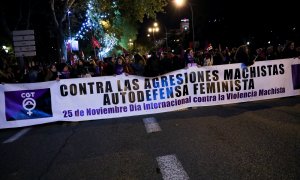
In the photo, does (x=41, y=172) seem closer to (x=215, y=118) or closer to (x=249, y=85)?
(x=215, y=118)

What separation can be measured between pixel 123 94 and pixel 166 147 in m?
3.74

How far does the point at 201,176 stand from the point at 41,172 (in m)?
2.64

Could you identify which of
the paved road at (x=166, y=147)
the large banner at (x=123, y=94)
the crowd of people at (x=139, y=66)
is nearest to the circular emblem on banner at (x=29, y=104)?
the large banner at (x=123, y=94)

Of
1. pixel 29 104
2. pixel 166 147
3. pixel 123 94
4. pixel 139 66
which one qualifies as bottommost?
pixel 166 147

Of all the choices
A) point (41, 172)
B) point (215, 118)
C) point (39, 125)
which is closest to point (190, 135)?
point (215, 118)

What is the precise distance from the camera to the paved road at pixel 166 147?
522cm

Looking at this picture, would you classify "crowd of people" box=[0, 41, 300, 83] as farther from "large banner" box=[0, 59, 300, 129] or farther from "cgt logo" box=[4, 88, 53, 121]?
"cgt logo" box=[4, 88, 53, 121]

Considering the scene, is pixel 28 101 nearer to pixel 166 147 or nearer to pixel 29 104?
pixel 29 104

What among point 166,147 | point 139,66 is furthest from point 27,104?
point 139,66

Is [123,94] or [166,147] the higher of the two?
[123,94]

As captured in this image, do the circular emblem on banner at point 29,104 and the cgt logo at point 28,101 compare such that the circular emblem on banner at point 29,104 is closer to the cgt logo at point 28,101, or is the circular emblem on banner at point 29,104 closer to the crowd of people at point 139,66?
the cgt logo at point 28,101

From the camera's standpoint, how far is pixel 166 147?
21.5 ft

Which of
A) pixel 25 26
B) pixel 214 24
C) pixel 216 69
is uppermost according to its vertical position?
pixel 214 24

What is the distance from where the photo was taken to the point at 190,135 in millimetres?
7285
